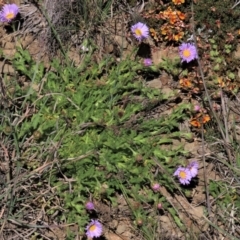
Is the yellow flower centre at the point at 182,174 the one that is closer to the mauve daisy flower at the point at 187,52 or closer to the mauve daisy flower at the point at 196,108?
the mauve daisy flower at the point at 196,108

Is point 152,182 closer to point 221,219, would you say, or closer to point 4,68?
point 221,219

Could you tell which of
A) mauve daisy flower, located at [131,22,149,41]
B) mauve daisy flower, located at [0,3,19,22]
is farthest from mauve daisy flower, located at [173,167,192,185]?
mauve daisy flower, located at [0,3,19,22]

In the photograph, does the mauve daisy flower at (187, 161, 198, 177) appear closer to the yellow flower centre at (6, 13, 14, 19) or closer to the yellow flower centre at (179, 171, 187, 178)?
the yellow flower centre at (179, 171, 187, 178)

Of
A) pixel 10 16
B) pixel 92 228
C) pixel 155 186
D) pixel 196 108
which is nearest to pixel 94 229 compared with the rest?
pixel 92 228

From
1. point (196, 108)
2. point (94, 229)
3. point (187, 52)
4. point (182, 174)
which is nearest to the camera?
point (94, 229)

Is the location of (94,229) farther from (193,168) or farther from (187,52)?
(187,52)

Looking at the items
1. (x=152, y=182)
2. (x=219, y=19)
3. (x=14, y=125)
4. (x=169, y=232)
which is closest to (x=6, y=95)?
(x=14, y=125)
